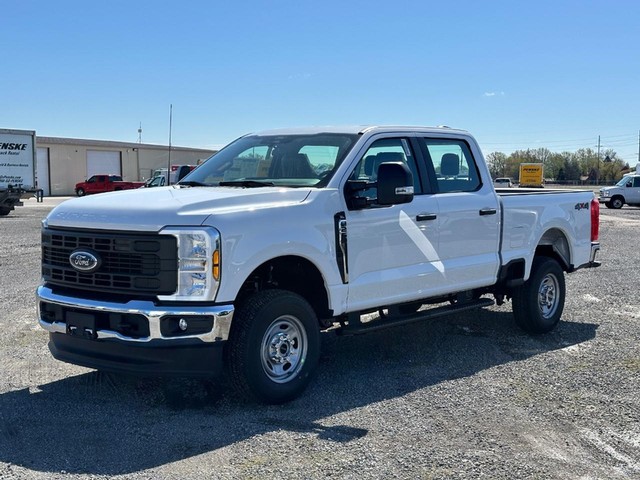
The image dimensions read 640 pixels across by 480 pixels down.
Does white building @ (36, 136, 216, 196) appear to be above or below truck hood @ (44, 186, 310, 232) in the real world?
above

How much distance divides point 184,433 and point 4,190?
26891 millimetres

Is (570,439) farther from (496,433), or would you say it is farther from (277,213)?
(277,213)

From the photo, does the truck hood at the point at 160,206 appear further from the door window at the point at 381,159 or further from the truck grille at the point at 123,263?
the door window at the point at 381,159

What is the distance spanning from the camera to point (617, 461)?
4.62 metres

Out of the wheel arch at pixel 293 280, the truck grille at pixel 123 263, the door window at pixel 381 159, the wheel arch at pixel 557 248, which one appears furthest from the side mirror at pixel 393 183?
the wheel arch at pixel 557 248

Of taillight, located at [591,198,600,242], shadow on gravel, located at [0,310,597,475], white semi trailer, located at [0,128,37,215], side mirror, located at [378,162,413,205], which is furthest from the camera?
white semi trailer, located at [0,128,37,215]

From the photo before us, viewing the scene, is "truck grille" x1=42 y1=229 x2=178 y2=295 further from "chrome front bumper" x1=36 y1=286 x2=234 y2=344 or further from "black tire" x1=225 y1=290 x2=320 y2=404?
"black tire" x1=225 y1=290 x2=320 y2=404

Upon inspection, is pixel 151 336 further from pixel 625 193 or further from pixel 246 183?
pixel 625 193

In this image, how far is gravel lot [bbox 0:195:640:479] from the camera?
4488 millimetres

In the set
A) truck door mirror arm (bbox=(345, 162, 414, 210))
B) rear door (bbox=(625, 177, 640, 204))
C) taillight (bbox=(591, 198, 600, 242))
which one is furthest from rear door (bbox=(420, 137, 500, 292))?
rear door (bbox=(625, 177, 640, 204))

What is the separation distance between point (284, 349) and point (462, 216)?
2337 mm

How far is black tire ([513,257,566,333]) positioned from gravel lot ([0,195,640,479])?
0.62 ft

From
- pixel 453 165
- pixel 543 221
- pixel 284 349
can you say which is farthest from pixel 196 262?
A: pixel 543 221

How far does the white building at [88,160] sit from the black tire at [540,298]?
53.1 metres
